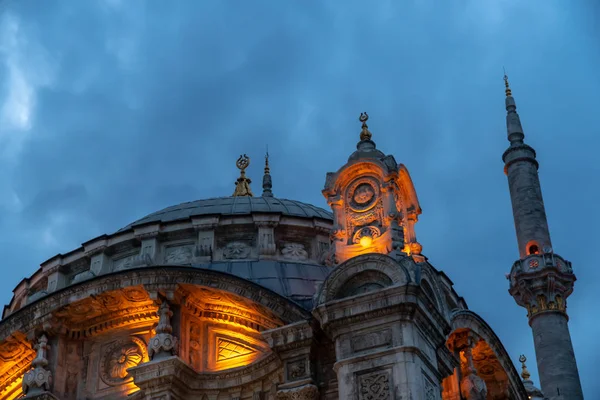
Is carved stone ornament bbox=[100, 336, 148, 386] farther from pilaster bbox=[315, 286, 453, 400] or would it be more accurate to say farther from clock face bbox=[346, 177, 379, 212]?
clock face bbox=[346, 177, 379, 212]

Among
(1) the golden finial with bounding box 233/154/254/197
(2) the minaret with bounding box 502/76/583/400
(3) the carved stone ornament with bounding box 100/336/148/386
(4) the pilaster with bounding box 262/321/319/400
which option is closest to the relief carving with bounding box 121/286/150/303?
(3) the carved stone ornament with bounding box 100/336/148/386

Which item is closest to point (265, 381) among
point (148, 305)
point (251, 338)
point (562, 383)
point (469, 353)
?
point (251, 338)

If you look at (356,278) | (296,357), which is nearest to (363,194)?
(356,278)

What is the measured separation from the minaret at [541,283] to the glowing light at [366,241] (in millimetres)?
17115

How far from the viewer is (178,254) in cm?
2520

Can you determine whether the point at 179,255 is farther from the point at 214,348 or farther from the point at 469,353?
the point at 469,353

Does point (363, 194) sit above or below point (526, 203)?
below

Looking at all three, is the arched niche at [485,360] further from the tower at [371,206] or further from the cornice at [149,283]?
the cornice at [149,283]

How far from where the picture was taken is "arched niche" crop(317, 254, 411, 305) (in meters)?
18.0

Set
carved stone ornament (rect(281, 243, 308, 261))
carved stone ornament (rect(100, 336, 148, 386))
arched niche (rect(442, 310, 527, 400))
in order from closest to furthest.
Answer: arched niche (rect(442, 310, 527, 400)) → carved stone ornament (rect(100, 336, 148, 386)) → carved stone ornament (rect(281, 243, 308, 261))

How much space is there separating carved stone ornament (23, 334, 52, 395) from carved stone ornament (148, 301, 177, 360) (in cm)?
257

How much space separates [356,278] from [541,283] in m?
19.5

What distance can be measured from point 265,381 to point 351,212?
13.7 feet

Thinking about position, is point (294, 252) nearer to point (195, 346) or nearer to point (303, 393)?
point (195, 346)
